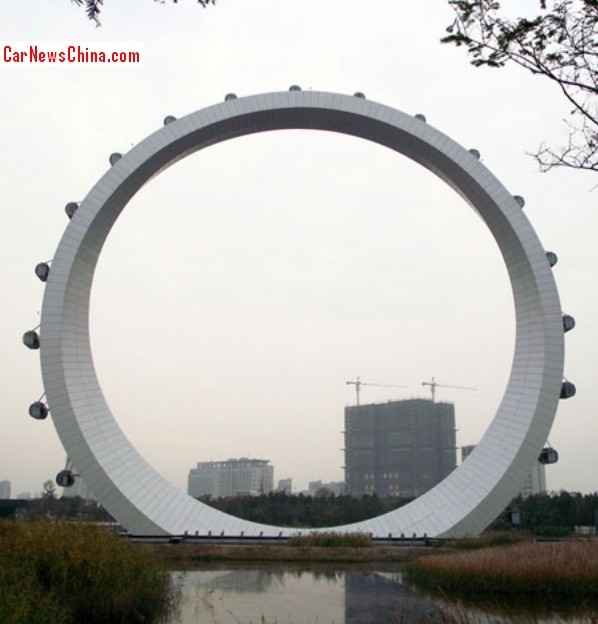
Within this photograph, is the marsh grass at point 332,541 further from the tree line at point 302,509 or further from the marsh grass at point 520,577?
the tree line at point 302,509

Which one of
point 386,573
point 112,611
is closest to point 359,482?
point 386,573

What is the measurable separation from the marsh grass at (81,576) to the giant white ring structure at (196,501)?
8.85m

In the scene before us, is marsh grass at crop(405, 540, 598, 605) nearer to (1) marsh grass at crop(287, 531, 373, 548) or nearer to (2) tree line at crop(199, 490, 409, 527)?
(1) marsh grass at crop(287, 531, 373, 548)

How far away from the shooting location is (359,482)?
6631cm

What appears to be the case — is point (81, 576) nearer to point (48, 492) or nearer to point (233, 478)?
point (48, 492)

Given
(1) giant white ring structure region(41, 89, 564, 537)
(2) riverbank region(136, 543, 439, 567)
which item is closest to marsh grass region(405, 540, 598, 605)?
(2) riverbank region(136, 543, 439, 567)

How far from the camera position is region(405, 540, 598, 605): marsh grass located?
34.7ft

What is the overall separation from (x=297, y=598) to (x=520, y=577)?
3145 millimetres

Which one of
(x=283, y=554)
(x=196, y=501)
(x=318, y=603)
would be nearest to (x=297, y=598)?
(x=318, y=603)

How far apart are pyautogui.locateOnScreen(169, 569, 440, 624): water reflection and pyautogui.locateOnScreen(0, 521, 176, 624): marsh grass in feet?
1.53

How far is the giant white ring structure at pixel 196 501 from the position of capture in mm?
18172

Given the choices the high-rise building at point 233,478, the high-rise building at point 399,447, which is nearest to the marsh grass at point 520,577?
the high-rise building at point 399,447

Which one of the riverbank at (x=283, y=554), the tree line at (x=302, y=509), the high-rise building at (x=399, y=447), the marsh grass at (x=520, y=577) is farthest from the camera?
the high-rise building at (x=399, y=447)

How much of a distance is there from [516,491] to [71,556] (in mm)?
12439
